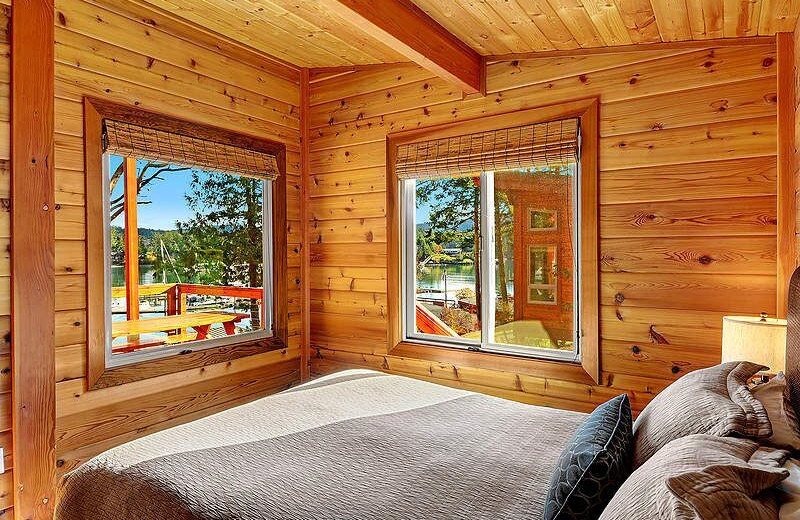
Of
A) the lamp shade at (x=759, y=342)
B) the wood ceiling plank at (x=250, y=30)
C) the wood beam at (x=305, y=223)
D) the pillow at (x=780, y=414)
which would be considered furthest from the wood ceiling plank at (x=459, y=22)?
the pillow at (x=780, y=414)

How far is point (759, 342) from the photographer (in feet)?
6.50

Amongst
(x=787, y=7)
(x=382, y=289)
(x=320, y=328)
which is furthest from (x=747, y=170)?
(x=320, y=328)

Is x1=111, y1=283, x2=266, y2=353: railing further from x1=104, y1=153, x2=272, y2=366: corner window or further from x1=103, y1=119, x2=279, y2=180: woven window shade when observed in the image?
x1=103, y1=119, x2=279, y2=180: woven window shade

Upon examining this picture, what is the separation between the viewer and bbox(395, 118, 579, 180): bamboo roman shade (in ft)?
9.61

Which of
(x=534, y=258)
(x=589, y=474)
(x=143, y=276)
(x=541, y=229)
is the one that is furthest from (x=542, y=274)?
(x=143, y=276)

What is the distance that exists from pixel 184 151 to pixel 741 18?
295cm

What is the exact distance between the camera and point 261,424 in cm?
203

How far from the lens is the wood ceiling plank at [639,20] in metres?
2.24

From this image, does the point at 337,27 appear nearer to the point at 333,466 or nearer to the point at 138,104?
the point at 138,104

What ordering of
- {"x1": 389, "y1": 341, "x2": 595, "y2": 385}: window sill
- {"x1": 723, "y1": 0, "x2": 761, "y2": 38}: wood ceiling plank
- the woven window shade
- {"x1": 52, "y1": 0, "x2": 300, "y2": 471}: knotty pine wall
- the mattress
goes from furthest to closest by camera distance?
{"x1": 389, "y1": 341, "x2": 595, "y2": 385}: window sill, the woven window shade, {"x1": 52, "y1": 0, "x2": 300, "y2": 471}: knotty pine wall, {"x1": 723, "y1": 0, "x2": 761, "y2": 38}: wood ceiling plank, the mattress

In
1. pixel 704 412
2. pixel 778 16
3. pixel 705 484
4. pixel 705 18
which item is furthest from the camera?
pixel 705 18

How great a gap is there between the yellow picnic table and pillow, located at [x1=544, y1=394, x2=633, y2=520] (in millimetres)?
2656

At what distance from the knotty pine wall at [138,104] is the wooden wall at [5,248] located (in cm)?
23

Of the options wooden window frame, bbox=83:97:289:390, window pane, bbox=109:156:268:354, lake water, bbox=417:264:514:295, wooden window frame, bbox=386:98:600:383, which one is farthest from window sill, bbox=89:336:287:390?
lake water, bbox=417:264:514:295
